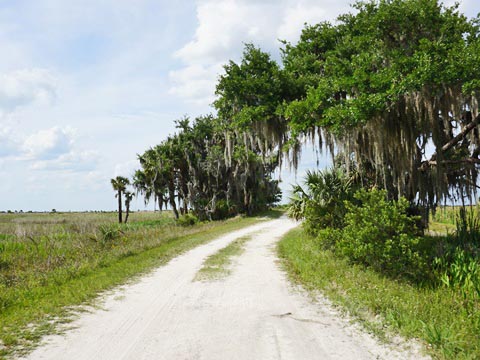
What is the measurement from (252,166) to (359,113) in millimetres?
Answer: 26246

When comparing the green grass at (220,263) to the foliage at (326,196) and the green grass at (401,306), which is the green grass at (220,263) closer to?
the green grass at (401,306)

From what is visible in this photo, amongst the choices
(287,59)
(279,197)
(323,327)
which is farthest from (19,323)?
(279,197)

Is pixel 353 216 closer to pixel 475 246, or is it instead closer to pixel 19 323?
pixel 475 246

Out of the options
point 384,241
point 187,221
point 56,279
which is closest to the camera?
point 384,241

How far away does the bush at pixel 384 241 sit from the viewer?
8.77 metres

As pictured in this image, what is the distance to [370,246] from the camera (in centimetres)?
898

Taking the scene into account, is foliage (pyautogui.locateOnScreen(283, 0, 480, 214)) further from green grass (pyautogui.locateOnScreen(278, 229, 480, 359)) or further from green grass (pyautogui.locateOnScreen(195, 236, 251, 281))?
green grass (pyautogui.locateOnScreen(195, 236, 251, 281))

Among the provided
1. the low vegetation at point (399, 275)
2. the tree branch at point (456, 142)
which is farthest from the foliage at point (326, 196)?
the tree branch at point (456, 142)

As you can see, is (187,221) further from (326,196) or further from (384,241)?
(384,241)

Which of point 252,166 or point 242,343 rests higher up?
point 252,166

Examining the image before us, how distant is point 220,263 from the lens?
11859mm

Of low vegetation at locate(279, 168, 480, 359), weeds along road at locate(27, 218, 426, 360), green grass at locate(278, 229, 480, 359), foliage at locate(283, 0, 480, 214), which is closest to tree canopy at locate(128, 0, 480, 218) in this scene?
foliage at locate(283, 0, 480, 214)

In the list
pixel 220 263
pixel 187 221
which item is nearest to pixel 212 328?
pixel 220 263

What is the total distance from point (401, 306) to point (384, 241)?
3139 mm
